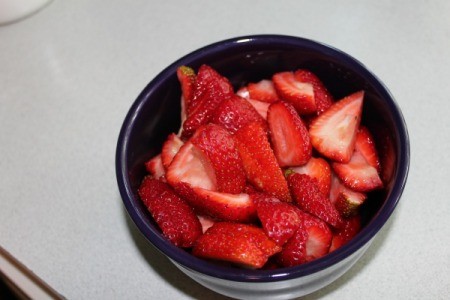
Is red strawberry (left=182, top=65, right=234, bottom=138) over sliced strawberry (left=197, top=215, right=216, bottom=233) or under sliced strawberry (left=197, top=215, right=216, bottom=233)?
over

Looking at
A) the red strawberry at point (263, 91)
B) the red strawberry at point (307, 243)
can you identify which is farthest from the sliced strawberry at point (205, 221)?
the red strawberry at point (263, 91)

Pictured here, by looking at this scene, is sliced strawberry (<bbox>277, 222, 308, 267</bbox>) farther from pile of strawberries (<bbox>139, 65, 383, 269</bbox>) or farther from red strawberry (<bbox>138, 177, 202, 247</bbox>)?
red strawberry (<bbox>138, 177, 202, 247</bbox>)

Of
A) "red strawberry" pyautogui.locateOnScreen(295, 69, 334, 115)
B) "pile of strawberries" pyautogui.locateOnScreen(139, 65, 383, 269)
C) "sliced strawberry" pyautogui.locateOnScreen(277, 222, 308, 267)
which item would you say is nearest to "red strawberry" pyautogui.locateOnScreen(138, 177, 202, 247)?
"pile of strawberries" pyautogui.locateOnScreen(139, 65, 383, 269)

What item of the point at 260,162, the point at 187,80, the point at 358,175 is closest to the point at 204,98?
the point at 187,80

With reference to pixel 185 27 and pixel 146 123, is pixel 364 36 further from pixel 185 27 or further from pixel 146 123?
pixel 146 123

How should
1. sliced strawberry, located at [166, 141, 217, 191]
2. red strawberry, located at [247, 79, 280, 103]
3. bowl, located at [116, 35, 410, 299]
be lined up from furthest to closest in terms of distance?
red strawberry, located at [247, 79, 280, 103] → sliced strawberry, located at [166, 141, 217, 191] → bowl, located at [116, 35, 410, 299]

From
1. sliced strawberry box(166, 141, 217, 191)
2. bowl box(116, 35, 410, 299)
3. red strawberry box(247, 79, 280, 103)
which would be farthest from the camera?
red strawberry box(247, 79, 280, 103)
